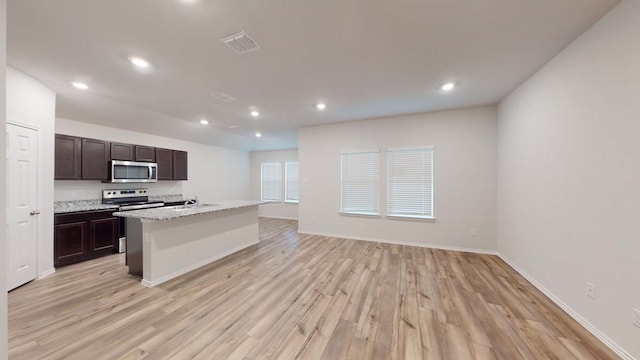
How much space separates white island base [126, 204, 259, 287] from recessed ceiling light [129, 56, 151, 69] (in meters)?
1.90

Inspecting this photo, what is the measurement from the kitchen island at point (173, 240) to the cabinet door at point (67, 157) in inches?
70.8

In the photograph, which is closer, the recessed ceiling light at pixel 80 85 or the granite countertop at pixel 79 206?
the recessed ceiling light at pixel 80 85

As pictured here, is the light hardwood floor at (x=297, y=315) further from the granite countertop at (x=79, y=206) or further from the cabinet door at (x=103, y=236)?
the granite countertop at (x=79, y=206)

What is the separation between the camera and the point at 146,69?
2711 millimetres

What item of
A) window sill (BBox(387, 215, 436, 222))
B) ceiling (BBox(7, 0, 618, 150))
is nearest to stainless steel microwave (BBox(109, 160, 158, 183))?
ceiling (BBox(7, 0, 618, 150))

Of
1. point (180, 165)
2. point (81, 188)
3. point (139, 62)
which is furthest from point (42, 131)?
point (180, 165)

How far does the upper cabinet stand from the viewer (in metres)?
3.84

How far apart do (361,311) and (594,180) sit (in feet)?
8.26

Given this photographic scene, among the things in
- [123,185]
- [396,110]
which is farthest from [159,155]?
[396,110]

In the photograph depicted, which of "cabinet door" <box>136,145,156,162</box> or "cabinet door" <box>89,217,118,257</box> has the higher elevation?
"cabinet door" <box>136,145,156,162</box>

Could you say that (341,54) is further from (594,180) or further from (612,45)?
(594,180)

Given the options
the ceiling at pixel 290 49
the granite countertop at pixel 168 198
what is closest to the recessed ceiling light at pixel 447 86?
the ceiling at pixel 290 49

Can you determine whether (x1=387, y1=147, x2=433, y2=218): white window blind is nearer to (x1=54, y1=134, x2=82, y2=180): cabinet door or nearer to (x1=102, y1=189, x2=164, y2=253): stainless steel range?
(x1=102, y1=189, x2=164, y2=253): stainless steel range

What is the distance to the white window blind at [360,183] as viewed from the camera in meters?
5.04
